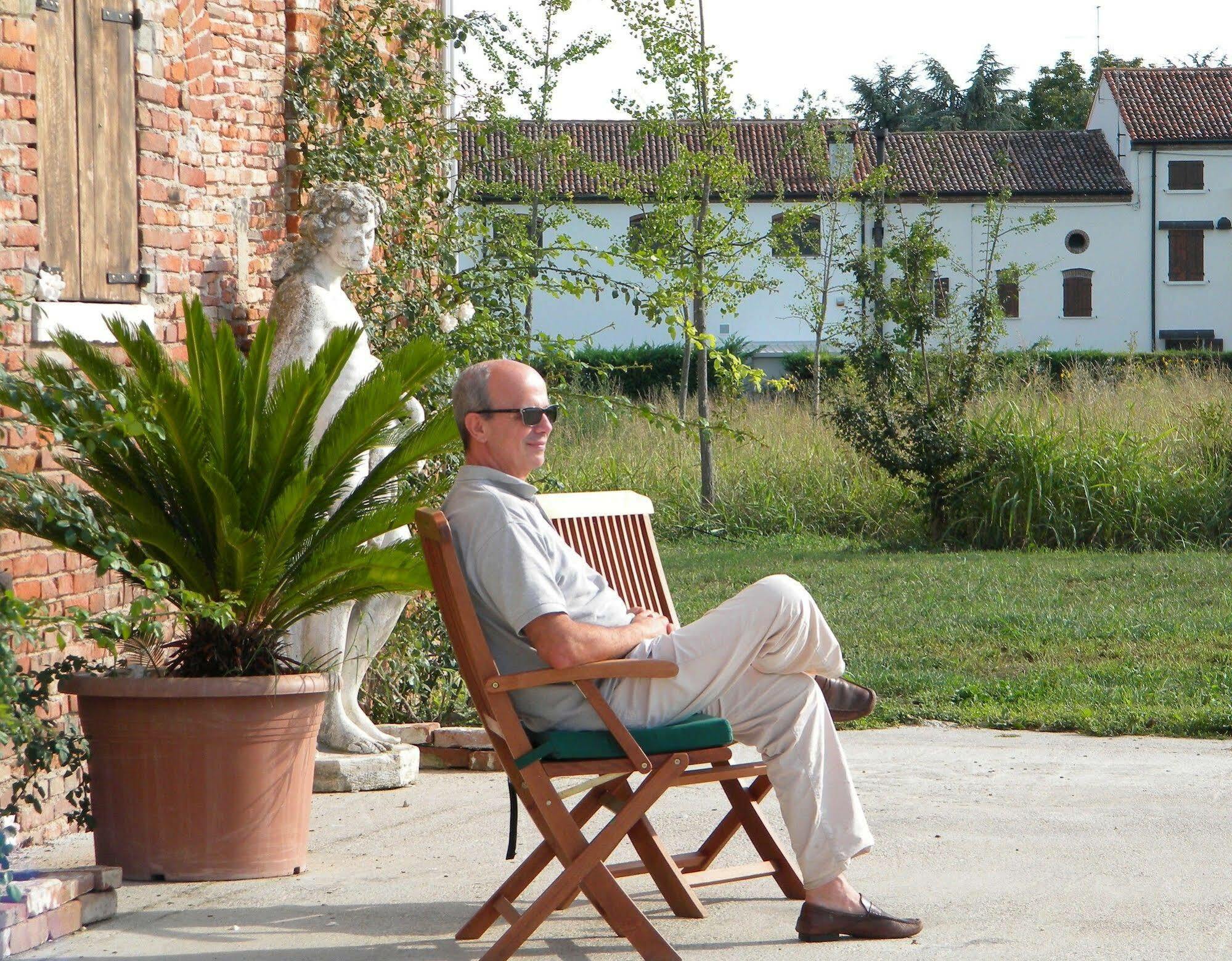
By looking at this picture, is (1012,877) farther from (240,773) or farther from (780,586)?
(240,773)

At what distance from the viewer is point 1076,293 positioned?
51750mm

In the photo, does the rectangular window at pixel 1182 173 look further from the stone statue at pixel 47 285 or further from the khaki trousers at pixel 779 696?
the khaki trousers at pixel 779 696

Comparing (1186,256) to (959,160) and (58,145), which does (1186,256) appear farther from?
(58,145)

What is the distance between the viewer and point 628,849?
5.27m

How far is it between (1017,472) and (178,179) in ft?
34.7

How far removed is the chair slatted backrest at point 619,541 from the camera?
17.0ft

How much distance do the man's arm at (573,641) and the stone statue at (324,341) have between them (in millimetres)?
2272

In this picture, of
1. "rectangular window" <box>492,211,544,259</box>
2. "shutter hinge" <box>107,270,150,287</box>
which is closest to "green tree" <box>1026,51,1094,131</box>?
"rectangular window" <box>492,211,544,259</box>

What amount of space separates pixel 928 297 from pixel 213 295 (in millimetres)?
10447

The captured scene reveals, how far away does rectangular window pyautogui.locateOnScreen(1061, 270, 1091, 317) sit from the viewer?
51.7 m

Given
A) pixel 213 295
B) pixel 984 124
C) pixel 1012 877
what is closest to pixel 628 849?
pixel 1012 877

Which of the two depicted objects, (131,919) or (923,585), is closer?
(131,919)

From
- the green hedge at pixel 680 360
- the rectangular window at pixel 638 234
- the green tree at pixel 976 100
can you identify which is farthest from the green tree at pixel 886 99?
the rectangular window at pixel 638 234

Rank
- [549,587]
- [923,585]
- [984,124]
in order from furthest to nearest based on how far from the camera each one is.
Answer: [984,124]
[923,585]
[549,587]
